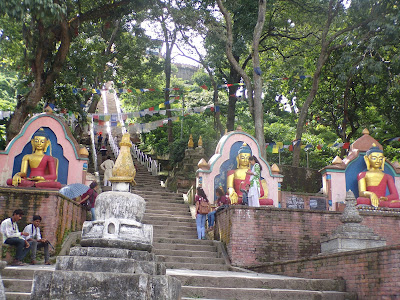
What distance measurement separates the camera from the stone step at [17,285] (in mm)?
7207

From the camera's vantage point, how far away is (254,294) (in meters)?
7.94

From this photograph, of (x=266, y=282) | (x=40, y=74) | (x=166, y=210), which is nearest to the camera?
(x=266, y=282)

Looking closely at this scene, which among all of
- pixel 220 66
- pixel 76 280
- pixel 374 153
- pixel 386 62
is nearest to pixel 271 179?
pixel 374 153

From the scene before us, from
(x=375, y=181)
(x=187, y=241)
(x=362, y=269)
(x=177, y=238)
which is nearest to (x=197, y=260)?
(x=187, y=241)

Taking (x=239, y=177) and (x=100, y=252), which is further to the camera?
(x=239, y=177)

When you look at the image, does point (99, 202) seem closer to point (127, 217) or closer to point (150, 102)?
point (127, 217)

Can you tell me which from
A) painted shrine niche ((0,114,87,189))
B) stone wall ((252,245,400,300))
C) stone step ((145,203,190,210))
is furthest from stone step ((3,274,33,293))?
stone step ((145,203,190,210))

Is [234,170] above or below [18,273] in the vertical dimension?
above

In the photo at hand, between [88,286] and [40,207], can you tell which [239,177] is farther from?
[88,286]

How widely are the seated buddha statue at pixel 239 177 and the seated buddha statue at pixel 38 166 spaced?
197 inches

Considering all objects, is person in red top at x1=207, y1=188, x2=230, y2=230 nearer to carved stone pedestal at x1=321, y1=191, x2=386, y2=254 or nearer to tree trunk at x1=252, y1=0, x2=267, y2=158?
tree trunk at x1=252, y1=0, x2=267, y2=158

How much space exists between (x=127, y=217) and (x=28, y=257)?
4876 mm

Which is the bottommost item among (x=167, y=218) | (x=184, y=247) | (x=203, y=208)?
A: (x=184, y=247)

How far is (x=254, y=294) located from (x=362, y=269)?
1891 millimetres
